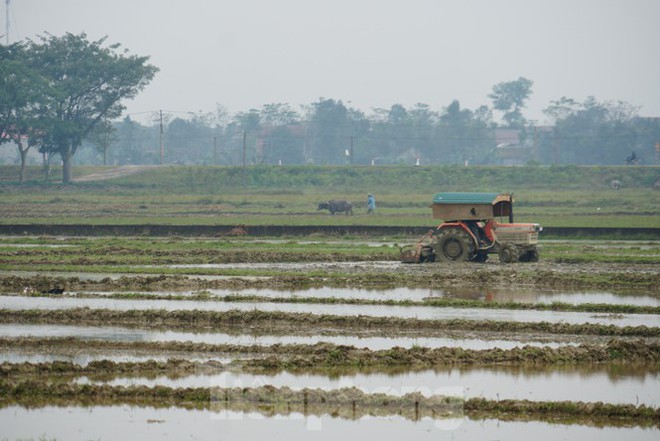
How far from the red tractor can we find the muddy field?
4.03 feet

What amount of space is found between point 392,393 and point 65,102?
73.8m

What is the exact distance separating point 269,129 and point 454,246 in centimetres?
10240

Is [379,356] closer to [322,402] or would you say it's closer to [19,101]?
[322,402]

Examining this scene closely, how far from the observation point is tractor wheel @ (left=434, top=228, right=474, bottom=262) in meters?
28.1

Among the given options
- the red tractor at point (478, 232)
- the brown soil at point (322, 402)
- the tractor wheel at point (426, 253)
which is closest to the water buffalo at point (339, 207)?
the tractor wheel at point (426, 253)

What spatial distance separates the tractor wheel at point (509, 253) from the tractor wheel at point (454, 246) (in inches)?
33.0

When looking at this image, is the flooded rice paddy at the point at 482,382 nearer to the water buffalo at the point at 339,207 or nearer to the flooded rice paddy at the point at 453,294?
the flooded rice paddy at the point at 453,294

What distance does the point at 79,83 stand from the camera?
82375 millimetres

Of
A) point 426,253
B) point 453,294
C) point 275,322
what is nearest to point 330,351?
point 275,322

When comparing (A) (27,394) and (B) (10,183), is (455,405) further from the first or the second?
(B) (10,183)

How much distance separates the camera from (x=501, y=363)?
14445 mm

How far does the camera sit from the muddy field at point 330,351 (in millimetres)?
11594

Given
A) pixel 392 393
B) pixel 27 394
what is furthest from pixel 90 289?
pixel 392 393

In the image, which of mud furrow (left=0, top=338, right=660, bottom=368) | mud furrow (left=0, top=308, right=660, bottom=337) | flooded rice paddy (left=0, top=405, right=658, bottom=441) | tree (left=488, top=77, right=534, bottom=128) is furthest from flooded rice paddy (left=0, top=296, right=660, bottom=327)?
tree (left=488, top=77, right=534, bottom=128)
